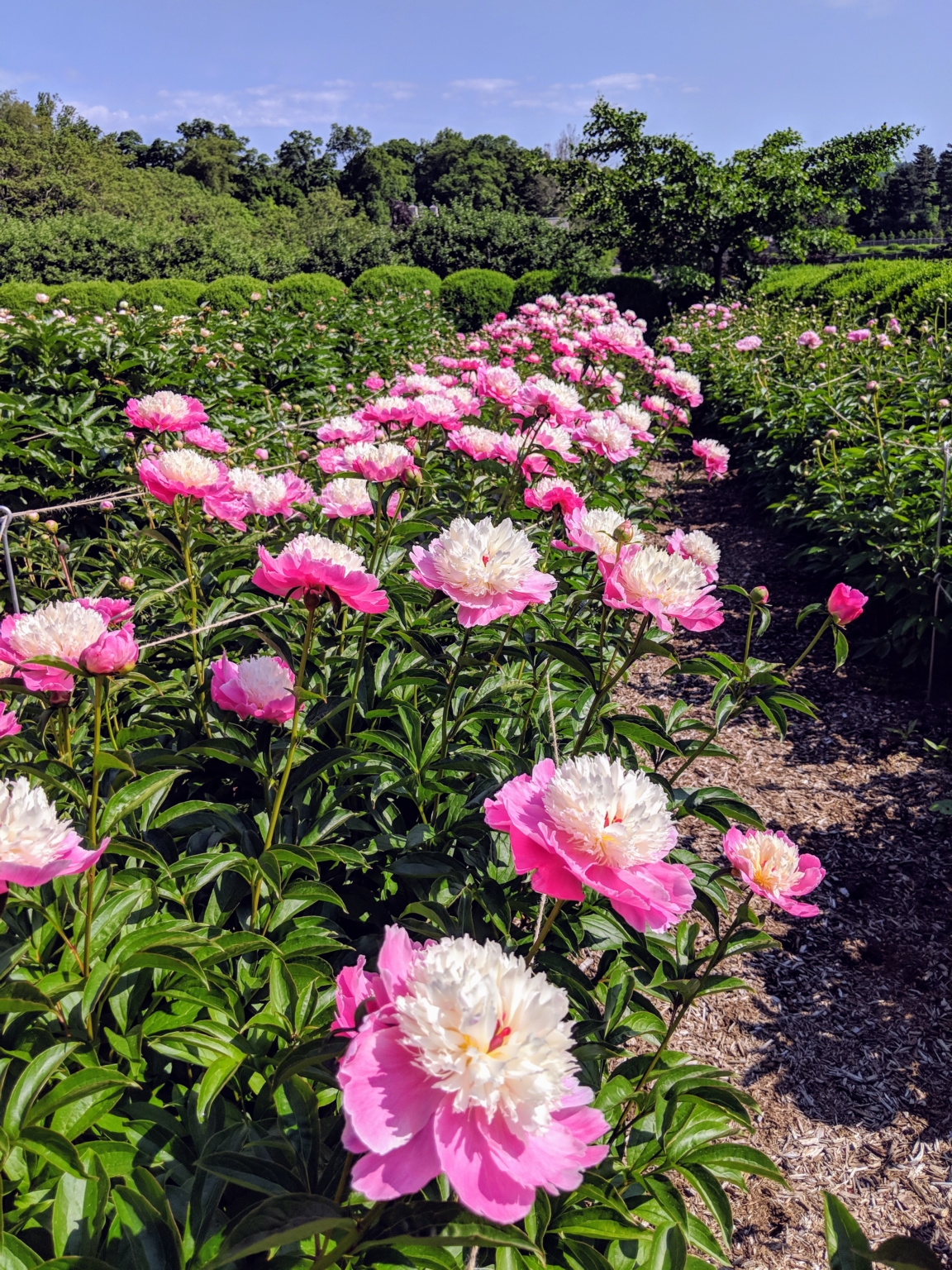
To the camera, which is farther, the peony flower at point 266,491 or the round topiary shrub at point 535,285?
the round topiary shrub at point 535,285

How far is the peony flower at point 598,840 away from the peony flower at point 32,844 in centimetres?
44

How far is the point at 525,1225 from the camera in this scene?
3.20ft

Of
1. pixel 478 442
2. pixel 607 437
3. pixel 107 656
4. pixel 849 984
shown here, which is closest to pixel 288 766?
pixel 107 656

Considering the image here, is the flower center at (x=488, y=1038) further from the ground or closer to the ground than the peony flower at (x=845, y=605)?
closer to the ground

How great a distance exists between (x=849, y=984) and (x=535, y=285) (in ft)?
59.4

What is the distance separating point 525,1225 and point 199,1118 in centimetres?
44

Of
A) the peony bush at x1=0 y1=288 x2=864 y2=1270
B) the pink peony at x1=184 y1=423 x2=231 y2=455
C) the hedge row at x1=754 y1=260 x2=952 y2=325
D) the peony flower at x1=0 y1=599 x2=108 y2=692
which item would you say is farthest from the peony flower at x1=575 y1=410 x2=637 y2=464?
the hedge row at x1=754 y1=260 x2=952 y2=325

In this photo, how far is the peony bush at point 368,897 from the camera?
0.60 meters

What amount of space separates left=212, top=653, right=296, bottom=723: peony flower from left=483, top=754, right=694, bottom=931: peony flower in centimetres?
66

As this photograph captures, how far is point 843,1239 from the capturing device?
0.77 meters

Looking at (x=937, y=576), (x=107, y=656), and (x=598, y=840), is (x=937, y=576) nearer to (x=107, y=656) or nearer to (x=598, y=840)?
(x=598, y=840)

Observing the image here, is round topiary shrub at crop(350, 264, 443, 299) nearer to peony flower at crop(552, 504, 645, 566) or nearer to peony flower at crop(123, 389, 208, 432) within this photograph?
peony flower at crop(123, 389, 208, 432)

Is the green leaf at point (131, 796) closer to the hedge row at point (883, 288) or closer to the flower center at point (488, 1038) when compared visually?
the flower center at point (488, 1038)

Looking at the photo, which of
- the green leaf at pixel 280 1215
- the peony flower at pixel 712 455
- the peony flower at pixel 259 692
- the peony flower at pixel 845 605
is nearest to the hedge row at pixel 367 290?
the peony flower at pixel 712 455
